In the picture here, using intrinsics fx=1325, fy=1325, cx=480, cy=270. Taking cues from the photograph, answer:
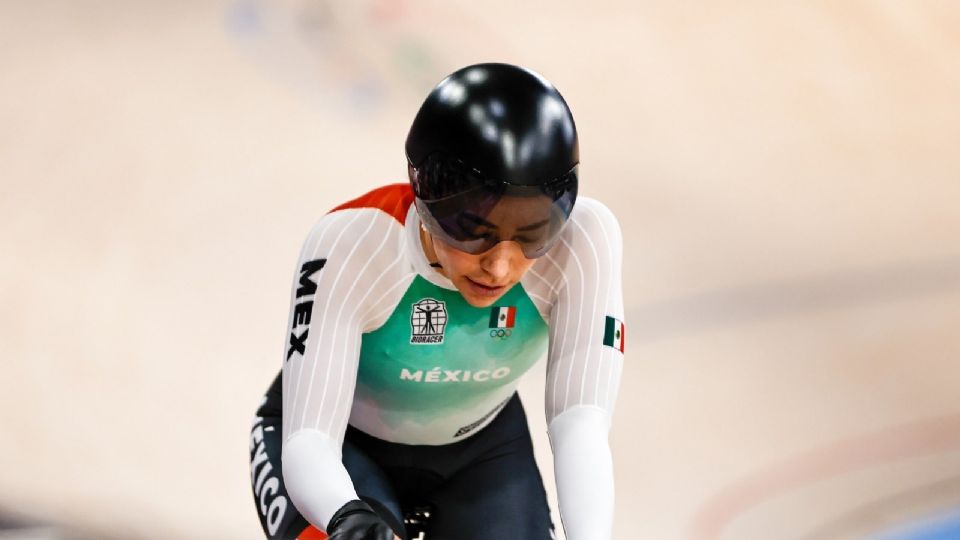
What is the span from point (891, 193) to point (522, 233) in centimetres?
330

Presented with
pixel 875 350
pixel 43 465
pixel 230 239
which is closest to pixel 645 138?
pixel 875 350

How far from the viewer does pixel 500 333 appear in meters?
2.33

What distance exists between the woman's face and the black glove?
1.23 feet

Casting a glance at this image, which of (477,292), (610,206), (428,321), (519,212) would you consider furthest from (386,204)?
(610,206)

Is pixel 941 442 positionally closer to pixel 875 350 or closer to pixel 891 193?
pixel 875 350

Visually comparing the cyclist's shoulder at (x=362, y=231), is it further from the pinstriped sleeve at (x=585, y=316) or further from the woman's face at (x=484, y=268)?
the pinstriped sleeve at (x=585, y=316)

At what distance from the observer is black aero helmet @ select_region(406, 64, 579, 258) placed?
193 cm

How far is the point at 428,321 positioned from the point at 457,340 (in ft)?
0.20

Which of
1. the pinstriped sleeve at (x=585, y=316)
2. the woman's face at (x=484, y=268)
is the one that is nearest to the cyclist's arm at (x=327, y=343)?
the woman's face at (x=484, y=268)

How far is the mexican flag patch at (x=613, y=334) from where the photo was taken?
2.27 m

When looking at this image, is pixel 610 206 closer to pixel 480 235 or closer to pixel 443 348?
pixel 443 348

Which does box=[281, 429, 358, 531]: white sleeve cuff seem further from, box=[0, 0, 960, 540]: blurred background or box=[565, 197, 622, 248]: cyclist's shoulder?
box=[0, 0, 960, 540]: blurred background

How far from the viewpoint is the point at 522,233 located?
1.98 m

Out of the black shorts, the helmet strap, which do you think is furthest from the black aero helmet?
the black shorts
